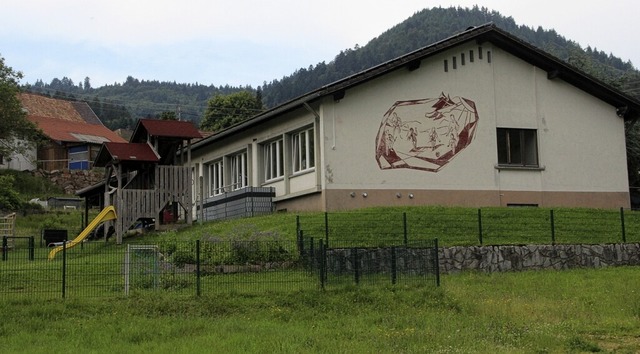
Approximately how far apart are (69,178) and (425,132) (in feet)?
138

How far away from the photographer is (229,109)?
3206 inches

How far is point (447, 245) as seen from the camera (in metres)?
22.1

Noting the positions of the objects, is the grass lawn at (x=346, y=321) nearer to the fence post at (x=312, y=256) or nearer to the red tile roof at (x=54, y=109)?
the fence post at (x=312, y=256)

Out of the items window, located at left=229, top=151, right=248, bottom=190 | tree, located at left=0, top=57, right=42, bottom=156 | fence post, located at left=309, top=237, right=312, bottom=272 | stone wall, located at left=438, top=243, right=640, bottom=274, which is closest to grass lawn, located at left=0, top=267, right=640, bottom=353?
fence post, located at left=309, top=237, right=312, bottom=272

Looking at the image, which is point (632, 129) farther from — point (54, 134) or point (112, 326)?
point (54, 134)

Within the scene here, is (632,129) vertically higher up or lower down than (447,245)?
higher up

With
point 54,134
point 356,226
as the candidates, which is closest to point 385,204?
point 356,226

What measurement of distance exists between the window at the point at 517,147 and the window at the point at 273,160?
8754 mm

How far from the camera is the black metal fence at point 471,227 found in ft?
75.4

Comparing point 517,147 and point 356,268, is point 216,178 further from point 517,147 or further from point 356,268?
point 356,268

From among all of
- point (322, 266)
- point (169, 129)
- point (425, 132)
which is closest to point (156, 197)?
point (169, 129)

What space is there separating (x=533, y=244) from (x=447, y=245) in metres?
2.63

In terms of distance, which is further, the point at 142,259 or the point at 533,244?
the point at 533,244

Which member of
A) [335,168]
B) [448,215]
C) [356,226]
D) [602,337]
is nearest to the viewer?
[602,337]
